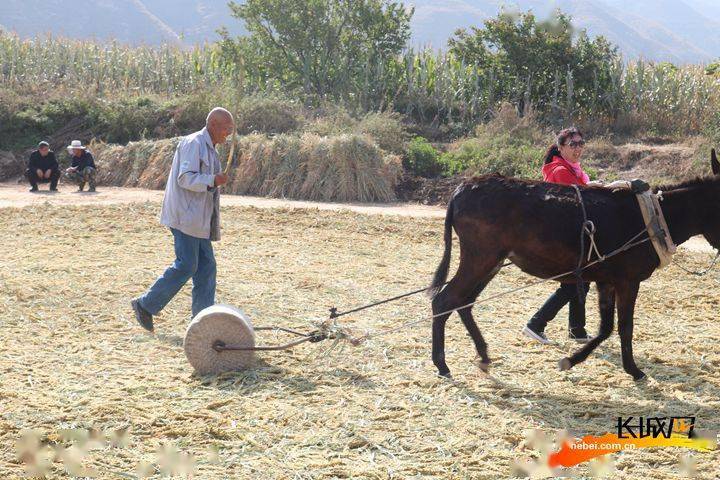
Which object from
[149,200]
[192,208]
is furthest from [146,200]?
[192,208]

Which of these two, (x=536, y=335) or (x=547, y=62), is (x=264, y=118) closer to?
(x=547, y=62)

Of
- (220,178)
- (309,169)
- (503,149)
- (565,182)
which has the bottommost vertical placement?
(220,178)

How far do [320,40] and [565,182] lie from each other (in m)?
18.3

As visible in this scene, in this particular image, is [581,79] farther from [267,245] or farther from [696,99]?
[267,245]

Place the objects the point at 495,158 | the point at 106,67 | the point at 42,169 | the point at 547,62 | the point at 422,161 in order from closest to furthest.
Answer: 1. the point at 495,158
2. the point at 42,169
3. the point at 422,161
4. the point at 547,62
5. the point at 106,67

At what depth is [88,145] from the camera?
21.1m

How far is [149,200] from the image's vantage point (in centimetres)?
1516

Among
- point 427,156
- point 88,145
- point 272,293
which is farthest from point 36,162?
point 272,293

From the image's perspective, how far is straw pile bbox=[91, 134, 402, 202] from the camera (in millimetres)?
16922

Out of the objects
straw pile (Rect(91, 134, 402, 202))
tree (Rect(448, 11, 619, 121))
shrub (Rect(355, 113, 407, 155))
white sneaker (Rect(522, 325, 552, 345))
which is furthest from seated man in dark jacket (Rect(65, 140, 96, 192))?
white sneaker (Rect(522, 325, 552, 345))

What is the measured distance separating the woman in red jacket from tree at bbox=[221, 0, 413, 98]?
670 inches

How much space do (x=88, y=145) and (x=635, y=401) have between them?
17.6 m

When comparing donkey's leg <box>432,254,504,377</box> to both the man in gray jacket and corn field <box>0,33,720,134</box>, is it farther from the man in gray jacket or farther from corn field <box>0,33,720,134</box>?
corn field <box>0,33,720,134</box>

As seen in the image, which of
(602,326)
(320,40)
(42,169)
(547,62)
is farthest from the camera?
(320,40)
